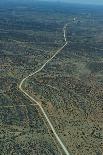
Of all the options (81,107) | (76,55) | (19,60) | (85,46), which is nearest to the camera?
Answer: (81,107)

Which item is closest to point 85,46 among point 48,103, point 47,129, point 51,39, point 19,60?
point 51,39

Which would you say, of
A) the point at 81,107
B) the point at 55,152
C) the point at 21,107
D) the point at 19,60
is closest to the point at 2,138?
the point at 55,152

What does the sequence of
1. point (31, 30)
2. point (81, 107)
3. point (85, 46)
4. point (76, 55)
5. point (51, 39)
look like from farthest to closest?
point (31, 30)
point (51, 39)
point (85, 46)
point (76, 55)
point (81, 107)

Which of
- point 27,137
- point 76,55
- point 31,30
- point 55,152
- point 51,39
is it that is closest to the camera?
point 55,152

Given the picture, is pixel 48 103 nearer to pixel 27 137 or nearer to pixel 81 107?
pixel 81 107

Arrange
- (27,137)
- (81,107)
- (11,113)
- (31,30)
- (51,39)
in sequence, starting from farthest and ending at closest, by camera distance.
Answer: (31,30) → (51,39) → (81,107) → (11,113) → (27,137)

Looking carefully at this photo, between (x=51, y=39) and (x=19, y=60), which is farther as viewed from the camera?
(x=51, y=39)

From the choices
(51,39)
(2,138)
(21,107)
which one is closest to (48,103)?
(21,107)

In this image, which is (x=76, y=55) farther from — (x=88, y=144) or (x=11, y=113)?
(x=88, y=144)

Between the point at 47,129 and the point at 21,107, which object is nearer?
the point at 47,129
